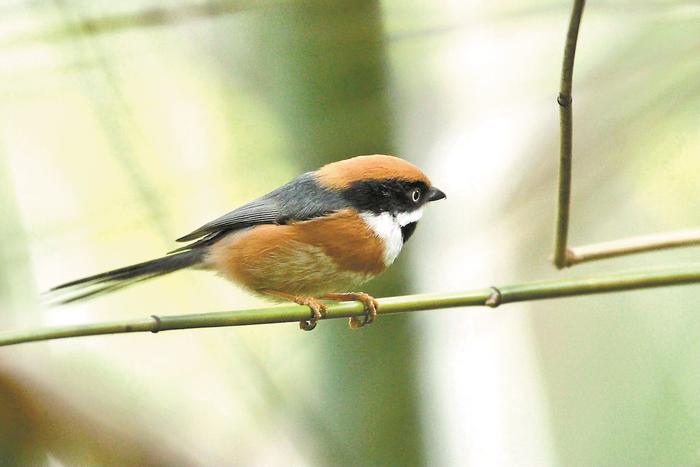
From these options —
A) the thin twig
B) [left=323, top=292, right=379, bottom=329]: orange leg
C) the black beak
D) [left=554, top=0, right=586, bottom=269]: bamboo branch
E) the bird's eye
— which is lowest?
[left=323, top=292, right=379, bottom=329]: orange leg

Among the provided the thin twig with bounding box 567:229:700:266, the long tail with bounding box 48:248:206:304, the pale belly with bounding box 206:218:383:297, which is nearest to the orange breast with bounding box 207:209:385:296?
the pale belly with bounding box 206:218:383:297

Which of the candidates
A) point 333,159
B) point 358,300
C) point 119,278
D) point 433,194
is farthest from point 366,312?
point 333,159

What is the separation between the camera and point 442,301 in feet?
5.85

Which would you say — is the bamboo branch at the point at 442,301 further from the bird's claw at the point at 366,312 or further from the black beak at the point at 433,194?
the black beak at the point at 433,194

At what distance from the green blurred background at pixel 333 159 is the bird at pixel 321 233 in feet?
1.15

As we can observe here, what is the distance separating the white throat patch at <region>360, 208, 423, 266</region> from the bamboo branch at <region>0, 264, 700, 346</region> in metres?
0.86

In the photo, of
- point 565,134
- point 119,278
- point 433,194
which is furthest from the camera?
point 433,194

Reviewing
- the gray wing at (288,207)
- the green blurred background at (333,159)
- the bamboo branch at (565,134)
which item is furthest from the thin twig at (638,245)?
the green blurred background at (333,159)

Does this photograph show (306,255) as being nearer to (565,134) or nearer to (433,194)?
(433,194)

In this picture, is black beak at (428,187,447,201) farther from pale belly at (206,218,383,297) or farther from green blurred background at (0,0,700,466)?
green blurred background at (0,0,700,466)

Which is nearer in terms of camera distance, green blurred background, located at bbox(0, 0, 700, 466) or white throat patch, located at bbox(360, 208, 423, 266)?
white throat patch, located at bbox(360, 208, 423, 266)

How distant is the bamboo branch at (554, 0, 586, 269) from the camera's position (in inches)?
67.5

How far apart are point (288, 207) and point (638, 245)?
1.22 meters

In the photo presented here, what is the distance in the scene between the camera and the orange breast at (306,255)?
2.77 m
